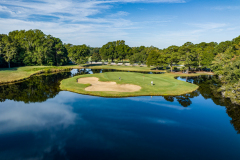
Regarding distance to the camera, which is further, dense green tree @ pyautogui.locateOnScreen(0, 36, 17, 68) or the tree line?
the tree line

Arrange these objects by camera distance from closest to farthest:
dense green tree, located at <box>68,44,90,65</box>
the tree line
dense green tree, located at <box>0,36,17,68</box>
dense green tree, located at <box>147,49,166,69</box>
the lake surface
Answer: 1. the lake surface
2. dense green tree, located at <box>0,36,17,68</box>
3. the tree line
4. dense green tree, located at <box>147,49,166,69</box>
5. dense green tree, located at <box>68,44,90,65</box>

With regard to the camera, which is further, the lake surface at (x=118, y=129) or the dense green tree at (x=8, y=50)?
the dense green tree at (x=8, y=50)

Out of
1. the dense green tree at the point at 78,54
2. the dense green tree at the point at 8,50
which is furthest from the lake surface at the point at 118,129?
the dense green tree at the point at 78,54

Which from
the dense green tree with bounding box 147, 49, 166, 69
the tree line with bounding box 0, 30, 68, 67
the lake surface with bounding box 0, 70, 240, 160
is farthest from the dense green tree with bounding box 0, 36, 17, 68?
the dense green tree with bounding box 147, 49, 166, 69

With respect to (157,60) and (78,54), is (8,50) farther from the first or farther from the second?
(157,60)

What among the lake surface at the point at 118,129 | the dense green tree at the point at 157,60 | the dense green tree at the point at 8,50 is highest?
the dense green tree at the point at 8,50

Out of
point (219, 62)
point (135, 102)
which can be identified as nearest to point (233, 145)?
point (135, 102)

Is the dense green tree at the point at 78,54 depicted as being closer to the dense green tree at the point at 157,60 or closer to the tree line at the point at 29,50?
the tree line at the point at 29,50

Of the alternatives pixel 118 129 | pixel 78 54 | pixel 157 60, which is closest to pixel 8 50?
A: pixel 78 54

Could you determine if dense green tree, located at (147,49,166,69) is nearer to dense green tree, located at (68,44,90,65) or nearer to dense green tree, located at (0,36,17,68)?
dense green tree, located at (68,44,90,65)
